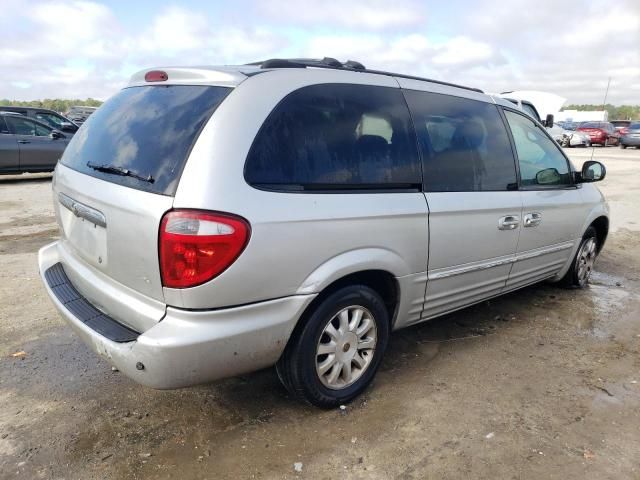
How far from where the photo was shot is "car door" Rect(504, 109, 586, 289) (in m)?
3.85

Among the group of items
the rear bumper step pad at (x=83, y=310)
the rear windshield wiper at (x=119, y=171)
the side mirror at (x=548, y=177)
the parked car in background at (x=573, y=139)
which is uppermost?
the rear windshield wiper at (x=119, y=171)

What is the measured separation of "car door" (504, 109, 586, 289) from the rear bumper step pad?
9.14ft

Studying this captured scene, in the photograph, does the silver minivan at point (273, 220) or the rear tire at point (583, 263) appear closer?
the silver minivan at point (273, 220)

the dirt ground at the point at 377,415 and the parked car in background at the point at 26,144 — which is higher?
the parked car in background at the point at 26,144

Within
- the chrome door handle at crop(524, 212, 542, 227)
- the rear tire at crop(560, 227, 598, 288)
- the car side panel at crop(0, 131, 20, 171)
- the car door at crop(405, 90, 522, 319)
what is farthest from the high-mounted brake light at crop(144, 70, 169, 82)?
the car side panel at crop(0, 131, 20, 171)

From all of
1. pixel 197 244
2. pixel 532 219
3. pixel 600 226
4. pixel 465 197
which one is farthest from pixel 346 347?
pixel 600 226

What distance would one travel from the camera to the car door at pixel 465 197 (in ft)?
10.2

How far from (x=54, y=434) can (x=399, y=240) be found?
6.78 ft

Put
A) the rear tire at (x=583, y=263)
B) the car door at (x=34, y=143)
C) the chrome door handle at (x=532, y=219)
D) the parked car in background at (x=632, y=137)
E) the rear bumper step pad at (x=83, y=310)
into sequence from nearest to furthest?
the rear bumper step pad at (x=83, y=310), the chrome door handle at (x=532, y=219), the rear tire at (x=583, y=263), the car door at (x=34, y=143), the parked car in background at (x=632, y=137)

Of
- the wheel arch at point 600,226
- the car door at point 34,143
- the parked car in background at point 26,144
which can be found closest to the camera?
the wheel arch at point 600,226

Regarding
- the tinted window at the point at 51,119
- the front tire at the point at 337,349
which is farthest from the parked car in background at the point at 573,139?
the front tire at the point at 337,349

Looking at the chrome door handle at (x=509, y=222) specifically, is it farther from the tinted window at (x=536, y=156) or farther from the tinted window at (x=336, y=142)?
the tinted window at (x=336, y=142)

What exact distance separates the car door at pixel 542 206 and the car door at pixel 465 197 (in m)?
0.16

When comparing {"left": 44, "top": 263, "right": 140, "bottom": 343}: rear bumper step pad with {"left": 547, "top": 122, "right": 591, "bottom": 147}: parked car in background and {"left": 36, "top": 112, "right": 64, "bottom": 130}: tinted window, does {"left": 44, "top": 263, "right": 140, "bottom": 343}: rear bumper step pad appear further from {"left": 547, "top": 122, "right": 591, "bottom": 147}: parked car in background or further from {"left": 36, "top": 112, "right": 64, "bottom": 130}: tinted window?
{"left": 547, "top": 122, "right": 591, "bottom": 147}: parked car in background
